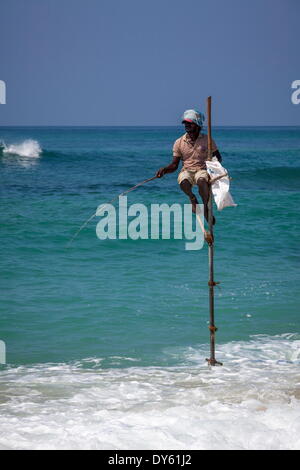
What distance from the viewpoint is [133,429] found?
5.39 metres

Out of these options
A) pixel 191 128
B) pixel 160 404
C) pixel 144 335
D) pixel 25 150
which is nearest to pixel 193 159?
pixel 191 128

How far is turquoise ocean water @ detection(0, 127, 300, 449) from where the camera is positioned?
5457mm

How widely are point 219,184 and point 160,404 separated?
1.89m

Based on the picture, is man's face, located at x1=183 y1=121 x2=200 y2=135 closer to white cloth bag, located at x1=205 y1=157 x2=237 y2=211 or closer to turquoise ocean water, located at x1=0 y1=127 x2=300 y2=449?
white cloth bag, located at x1=205 y1=157 x2=237 y2=211

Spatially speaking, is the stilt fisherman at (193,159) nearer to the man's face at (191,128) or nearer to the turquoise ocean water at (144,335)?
the man's face at (191,128)

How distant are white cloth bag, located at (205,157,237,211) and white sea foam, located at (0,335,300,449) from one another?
1.64m

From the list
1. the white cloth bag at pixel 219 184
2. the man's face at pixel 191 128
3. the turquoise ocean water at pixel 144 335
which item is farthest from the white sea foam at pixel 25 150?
the white cloth bag at pixel 219 184

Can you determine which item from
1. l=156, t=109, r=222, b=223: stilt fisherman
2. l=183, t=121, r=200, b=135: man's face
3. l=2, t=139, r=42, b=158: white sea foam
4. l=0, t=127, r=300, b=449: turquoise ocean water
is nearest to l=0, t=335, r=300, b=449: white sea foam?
l=0, t=127, r=300, b=449: turquoise ocean water

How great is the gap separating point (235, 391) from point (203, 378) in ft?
1.68


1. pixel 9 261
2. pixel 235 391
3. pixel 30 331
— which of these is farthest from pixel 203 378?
pixel 9 261

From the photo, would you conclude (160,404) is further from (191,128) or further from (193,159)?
(191,128)

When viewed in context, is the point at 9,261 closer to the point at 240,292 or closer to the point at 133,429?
the point at 240,292

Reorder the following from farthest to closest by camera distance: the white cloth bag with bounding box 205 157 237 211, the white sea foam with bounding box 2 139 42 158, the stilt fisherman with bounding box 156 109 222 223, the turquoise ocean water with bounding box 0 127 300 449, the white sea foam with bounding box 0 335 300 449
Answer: the white sea foam with bounding box 2 139 42 158 → the stilt fisherman with bounding box 156 109 222 223 → the white cloth bag with bounding box 205 157 237 211 → the turquoise ocean water with bounding box 0 127 300 449 → the white sea foam with bounding box 0 335 300 449
